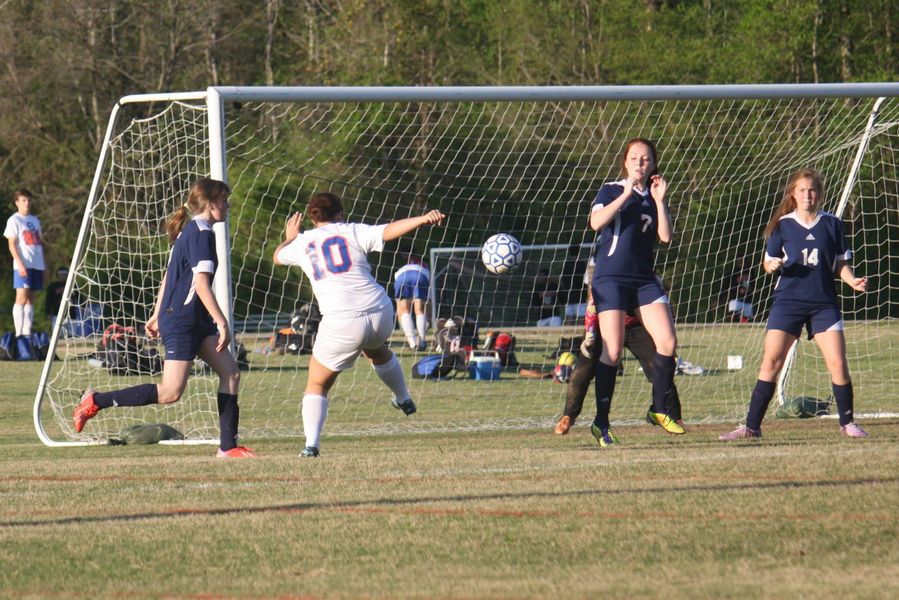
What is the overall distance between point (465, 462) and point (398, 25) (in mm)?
31721

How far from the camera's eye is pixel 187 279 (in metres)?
8.39

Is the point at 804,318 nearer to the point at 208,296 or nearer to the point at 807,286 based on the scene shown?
the point at 807,286

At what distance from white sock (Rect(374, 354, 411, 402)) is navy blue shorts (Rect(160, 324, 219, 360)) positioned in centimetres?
108

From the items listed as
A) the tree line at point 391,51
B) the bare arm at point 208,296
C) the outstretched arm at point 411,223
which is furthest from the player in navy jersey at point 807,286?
the tree line at point 391,51

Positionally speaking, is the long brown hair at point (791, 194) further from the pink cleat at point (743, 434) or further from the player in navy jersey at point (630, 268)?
the pink cleat at point (743, 434)

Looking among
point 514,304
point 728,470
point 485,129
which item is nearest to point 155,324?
point 728,470

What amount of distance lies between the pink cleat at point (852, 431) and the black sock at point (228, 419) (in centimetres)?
381

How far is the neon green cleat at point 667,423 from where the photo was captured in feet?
28.6

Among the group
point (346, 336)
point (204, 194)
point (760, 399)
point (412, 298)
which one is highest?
point (204, 194)

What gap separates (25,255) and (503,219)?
6.34 m

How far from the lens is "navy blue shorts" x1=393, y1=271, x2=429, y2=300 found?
63.4ft

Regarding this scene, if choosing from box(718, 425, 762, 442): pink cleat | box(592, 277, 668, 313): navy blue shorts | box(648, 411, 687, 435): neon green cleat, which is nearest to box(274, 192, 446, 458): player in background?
box(592, 277, 668, 313): navy blue shorts

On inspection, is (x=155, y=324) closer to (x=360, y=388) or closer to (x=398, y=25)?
(x=360, y=388)

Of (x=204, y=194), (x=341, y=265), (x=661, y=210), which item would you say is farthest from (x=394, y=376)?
(x=661, y=210)
